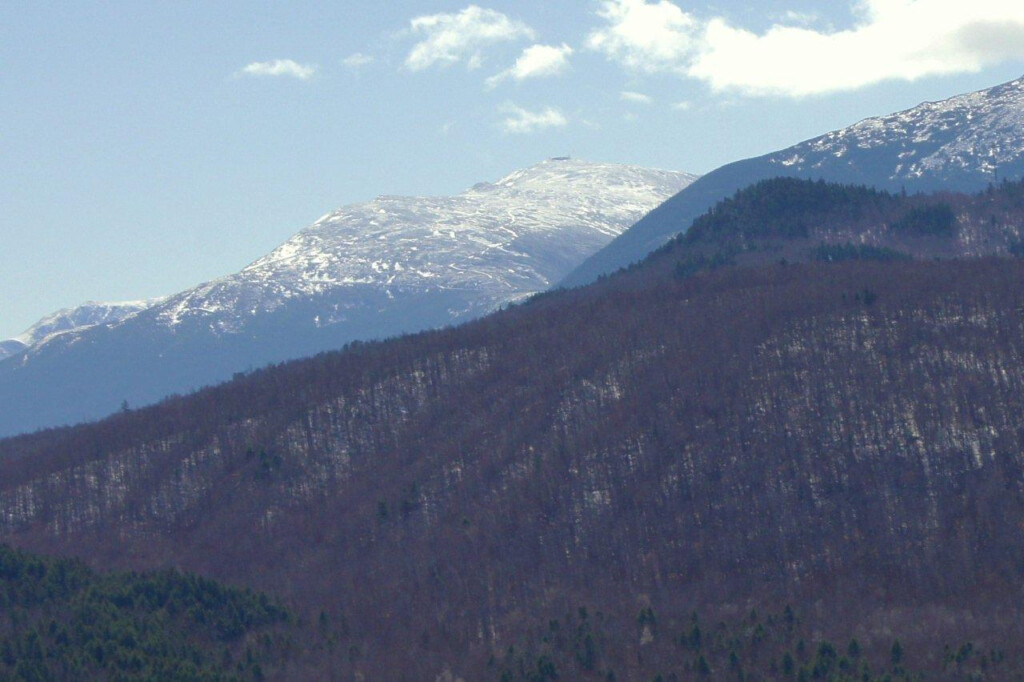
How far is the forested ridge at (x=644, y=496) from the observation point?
365ft

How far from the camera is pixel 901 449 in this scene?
140500 millimetres

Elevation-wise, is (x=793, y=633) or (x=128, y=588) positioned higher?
(x=128, y=588)

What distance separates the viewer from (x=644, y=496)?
145m

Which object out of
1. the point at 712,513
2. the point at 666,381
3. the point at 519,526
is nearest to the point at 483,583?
the point at 519,526

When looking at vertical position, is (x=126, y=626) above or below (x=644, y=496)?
above

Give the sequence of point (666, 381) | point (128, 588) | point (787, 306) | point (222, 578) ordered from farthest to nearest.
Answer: point (787, 306) < point (666, 381) < point (222, 578) < point (128, 588)

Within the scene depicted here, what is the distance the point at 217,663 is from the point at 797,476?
63.1 meters

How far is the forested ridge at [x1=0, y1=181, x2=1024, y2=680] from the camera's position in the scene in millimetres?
111375

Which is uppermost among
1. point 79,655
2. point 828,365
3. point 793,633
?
point 828,365

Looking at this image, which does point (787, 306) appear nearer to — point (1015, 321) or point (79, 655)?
point (1015, 321)

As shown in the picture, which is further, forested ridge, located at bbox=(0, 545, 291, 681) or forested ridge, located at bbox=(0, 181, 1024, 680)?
forested ridge, located at bbox=(0, 181, 1024, 680)

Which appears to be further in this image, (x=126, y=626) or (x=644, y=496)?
(x=644, y=496)

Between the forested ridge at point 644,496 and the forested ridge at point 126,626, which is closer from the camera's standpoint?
the forested ridge at point 126,626

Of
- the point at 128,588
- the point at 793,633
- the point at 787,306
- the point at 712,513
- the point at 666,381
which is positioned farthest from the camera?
the point at 787,306
